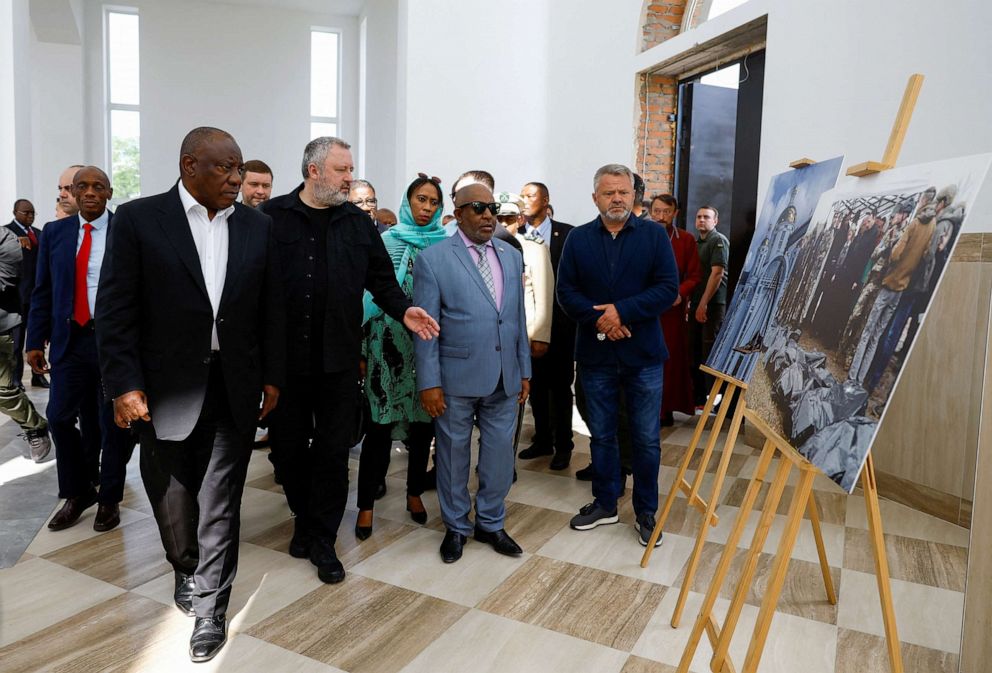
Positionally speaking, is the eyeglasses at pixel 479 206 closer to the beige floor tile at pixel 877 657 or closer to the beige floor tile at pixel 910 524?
the beige floor tile at pixel 877 657

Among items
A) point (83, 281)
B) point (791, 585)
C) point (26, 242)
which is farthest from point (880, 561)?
point (26, 242)

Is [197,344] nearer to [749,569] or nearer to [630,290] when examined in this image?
[749,569]

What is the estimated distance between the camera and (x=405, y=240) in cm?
327

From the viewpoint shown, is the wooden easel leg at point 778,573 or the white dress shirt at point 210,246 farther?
the white dress shirt at point 210,246

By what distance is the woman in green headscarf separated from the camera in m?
3.21

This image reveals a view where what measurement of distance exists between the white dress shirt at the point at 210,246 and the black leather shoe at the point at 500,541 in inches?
57.4

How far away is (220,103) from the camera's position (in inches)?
509

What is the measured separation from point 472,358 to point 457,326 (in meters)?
0.14

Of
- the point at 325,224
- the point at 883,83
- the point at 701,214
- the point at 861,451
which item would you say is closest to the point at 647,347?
the point at 325,224

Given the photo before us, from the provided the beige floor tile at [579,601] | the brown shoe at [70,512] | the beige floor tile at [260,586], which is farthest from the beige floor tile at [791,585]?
A: the brown shoe at [70,512]

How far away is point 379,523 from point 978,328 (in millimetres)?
3070

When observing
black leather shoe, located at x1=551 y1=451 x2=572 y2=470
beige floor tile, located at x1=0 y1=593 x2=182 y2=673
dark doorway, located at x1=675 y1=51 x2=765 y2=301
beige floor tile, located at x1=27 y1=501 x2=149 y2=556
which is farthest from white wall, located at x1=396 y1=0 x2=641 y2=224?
beige floor tile, located at x1=0 y1=593 x2=182 y2=673

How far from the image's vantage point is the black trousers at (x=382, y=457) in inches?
128

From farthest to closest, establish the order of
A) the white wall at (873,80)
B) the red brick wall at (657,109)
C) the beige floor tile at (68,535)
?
the red brick wall at (657,109) → the white wall at (873,80) → the beige floor tile at (68,535)
